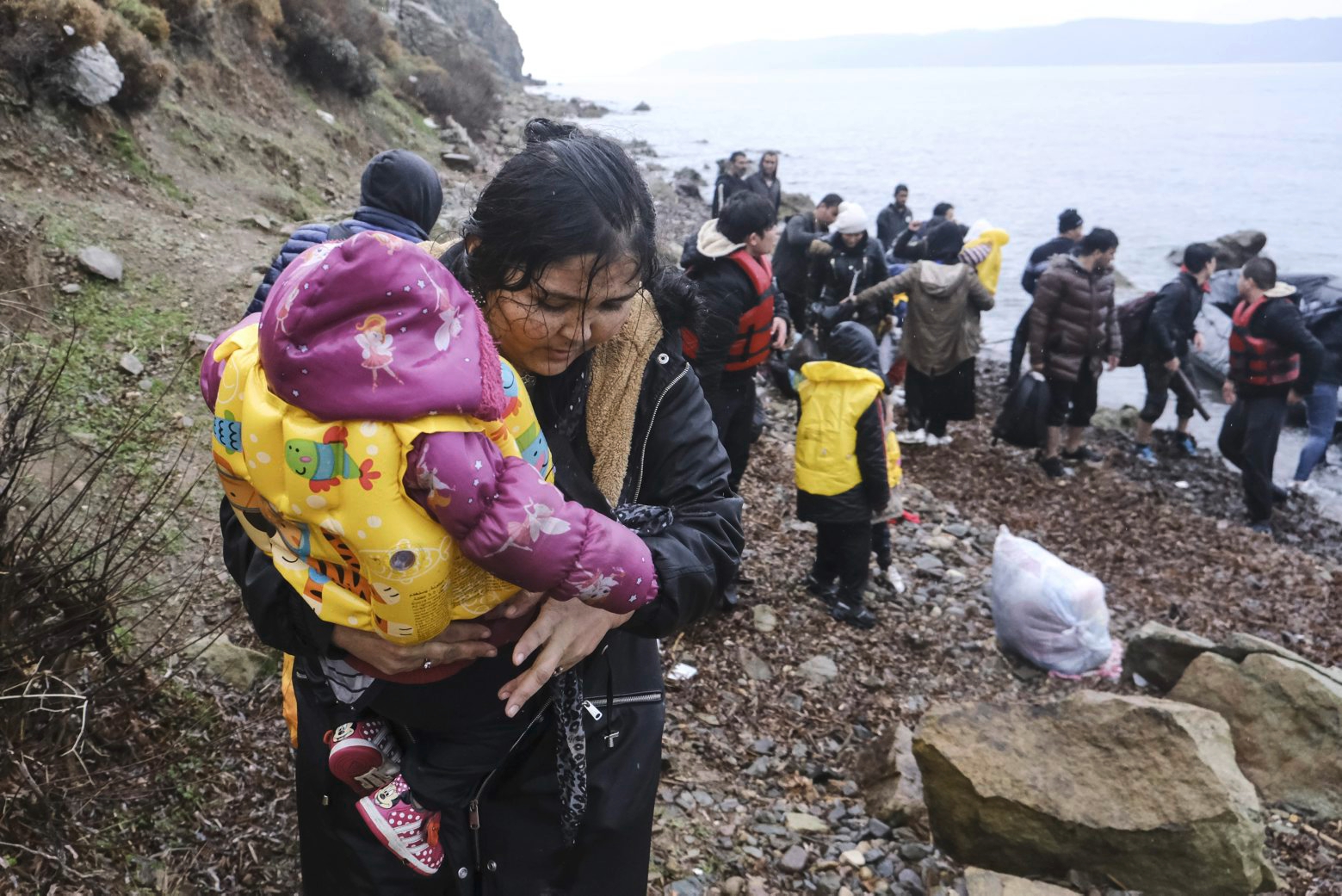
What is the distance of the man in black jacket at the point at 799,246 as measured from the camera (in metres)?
9.50

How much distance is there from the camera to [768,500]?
7.35m

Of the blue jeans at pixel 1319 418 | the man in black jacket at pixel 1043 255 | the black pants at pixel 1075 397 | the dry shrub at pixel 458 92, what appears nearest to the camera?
the black pants at pixel 1075 397

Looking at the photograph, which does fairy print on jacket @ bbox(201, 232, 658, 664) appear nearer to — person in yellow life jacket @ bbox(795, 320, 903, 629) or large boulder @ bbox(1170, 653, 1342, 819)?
person in yellow life jacket @ bbox(795, 320, 903, 629)

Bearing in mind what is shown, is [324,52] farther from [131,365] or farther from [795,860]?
[795,860]

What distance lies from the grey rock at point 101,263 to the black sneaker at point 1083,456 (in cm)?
854

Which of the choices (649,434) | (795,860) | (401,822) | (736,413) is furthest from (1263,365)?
(401,822)

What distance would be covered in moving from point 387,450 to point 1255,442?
8841 millimetres

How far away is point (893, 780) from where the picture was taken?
161 inches

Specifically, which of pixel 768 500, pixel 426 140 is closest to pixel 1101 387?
pixel 768 500

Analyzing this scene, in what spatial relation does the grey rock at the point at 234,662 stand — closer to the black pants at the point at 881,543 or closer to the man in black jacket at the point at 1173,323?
the black pants at the point at 881,543

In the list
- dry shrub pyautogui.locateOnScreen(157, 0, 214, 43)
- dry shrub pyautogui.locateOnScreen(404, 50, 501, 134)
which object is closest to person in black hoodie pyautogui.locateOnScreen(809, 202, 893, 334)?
dry shrub pyautogui.locateOnScreen(157, 0, 214, 43)

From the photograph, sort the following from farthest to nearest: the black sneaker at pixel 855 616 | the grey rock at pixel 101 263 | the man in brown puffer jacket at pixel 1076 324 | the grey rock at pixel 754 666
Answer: the man in brown puffer jacket at pixel 1076 324, the grey rock at pixel 101 263, the black sneaker at pixel 855 616, the grey rock at pixel 754 666

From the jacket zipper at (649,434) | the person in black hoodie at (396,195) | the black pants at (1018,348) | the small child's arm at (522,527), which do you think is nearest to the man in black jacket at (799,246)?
the black pants at (1018,348)

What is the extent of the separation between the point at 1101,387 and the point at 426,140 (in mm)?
12820
